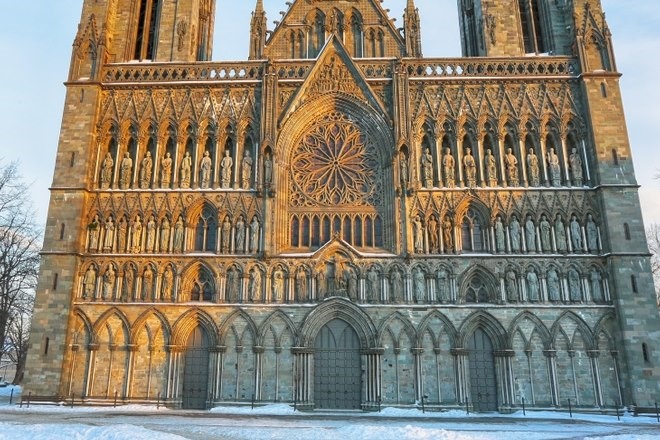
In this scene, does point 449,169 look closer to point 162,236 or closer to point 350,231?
point 350,231

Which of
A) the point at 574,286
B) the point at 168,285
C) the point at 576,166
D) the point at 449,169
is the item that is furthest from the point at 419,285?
the point at 168,285

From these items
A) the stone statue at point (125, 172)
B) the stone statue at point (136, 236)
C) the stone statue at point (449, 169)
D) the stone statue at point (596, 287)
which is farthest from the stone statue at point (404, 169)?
the stone statue at point (125, 172)

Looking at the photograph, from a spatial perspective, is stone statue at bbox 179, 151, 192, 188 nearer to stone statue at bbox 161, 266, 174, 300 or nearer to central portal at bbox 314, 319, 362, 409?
stone statue at bbox 161, 266, 174, 300

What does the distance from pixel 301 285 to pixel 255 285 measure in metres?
2.02

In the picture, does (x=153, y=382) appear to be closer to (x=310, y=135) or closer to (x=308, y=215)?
(x=308, y=215)

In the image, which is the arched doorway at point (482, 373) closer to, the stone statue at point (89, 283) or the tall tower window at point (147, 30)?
the stone statue at point (89, 283)

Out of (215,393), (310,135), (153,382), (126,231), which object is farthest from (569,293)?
(126,231)

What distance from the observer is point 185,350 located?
2414 centimetres

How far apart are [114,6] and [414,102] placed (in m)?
17.1

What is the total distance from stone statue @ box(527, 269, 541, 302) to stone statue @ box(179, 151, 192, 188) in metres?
16.0

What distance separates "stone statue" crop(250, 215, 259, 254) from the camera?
81.9 feet

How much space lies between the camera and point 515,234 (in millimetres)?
24891

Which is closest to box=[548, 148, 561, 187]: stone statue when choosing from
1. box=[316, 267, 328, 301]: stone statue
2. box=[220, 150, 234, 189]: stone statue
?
box=[316, 267, 328, 301]: stone statue

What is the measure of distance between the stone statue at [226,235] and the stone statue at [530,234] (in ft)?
43.6
